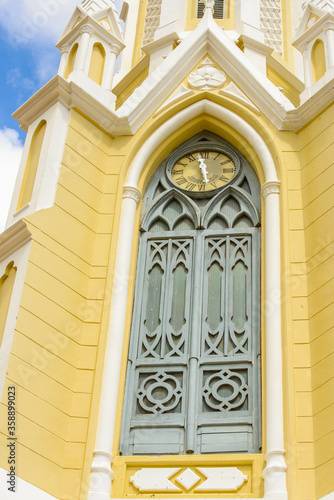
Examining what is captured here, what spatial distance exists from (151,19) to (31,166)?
4989 mm

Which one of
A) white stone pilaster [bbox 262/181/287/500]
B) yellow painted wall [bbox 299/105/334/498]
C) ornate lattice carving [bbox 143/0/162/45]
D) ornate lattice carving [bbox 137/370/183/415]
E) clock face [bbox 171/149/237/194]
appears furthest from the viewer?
ornate lattice carving [bbox 143/0/162/45]

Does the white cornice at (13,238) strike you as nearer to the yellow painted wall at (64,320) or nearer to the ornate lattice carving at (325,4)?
the yellow painted wall at (64,320)

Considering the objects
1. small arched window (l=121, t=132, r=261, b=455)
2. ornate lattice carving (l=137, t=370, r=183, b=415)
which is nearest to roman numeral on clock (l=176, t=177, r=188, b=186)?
small arched window (l=121, t=132, r=261, b=455)

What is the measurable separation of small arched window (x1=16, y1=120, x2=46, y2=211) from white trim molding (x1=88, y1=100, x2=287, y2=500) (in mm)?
1107

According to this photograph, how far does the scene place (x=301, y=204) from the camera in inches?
436

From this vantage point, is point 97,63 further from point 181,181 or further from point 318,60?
point 318,60

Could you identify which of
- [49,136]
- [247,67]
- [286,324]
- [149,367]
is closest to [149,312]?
[149,367]

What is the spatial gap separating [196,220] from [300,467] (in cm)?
357

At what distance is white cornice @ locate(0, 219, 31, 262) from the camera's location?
10.3 metres

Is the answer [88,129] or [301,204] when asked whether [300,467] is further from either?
[88,129]

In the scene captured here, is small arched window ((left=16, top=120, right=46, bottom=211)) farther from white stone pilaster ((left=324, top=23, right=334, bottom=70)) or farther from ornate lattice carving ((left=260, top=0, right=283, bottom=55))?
ornate lattice carving ((left=260, top=0, right=283, bottom=55))

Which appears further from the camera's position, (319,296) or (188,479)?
(319,296)

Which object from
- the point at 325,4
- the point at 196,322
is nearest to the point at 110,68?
the point at 325,4

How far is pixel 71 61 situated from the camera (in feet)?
43.0
